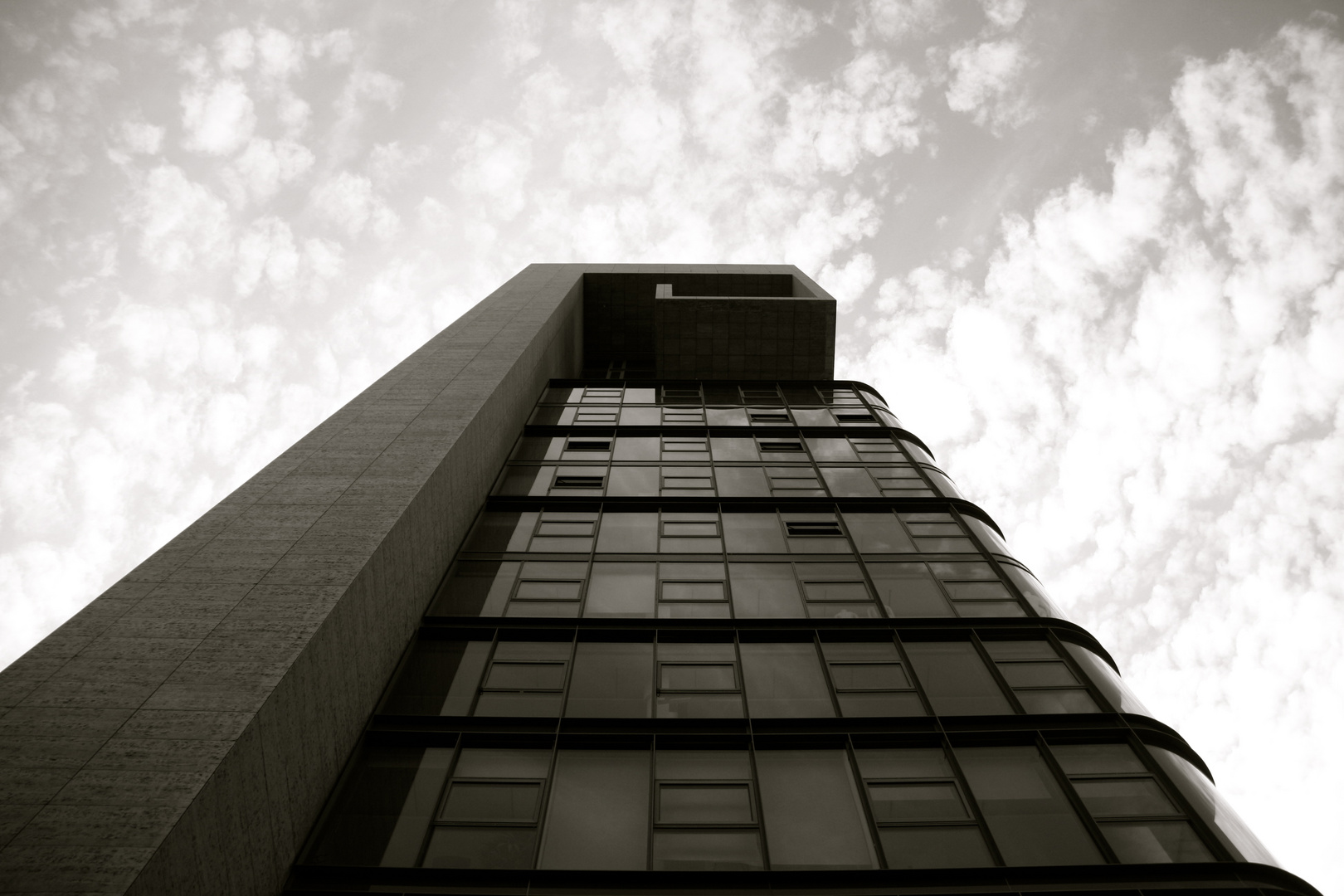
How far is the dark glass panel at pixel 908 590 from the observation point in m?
14.9

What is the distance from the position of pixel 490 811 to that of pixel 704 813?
9.50ft

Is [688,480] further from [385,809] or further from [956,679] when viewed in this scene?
[385,809]

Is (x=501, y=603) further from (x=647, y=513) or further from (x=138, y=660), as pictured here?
(x=138, y=660)

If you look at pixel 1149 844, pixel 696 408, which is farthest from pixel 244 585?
pixel 696 408

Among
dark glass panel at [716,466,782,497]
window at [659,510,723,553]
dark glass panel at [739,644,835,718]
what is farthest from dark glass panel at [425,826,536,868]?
dark glass panel at [716,466,782,497]

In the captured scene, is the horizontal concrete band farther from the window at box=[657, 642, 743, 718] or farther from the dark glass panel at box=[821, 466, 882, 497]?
the dark glass panel at box=[821, 466, 882, 497]

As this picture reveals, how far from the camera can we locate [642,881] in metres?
9.36

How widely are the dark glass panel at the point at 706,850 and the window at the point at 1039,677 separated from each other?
5.33 m

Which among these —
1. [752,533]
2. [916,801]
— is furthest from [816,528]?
[916,801]

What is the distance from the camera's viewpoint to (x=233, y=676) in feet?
30.2

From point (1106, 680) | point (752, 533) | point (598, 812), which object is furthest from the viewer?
point (752, 533)

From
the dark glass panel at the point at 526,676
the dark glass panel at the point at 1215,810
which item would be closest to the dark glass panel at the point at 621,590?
the dark glass panel at the point at 526,676

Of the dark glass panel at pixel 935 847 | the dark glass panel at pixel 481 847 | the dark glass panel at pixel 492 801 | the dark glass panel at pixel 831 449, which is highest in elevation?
the dark glass panel at pixel 831 449

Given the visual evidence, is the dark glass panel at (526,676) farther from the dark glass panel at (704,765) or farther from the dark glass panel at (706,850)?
the dark glass panel at (706,850)
